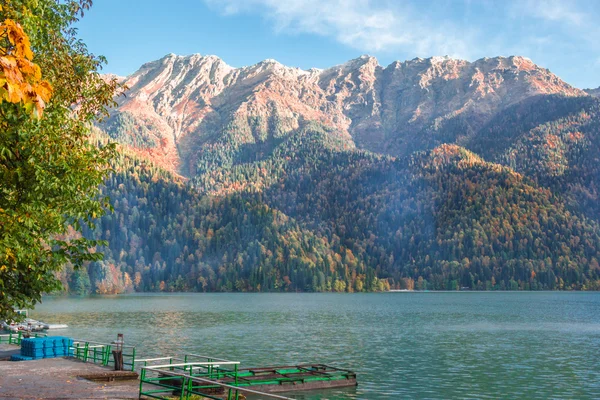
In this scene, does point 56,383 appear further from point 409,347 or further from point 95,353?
point 409,347

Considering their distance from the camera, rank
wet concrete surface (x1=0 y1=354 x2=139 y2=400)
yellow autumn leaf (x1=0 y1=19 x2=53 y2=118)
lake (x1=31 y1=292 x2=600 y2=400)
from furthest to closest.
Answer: lake (x1=31 y1=292 x2=600 y2=400)
wet concrete surface (x1=0 y1=354 x2=139 y2=400)
yellow autumn leaf (x1=0 y1=19 x2=53 y2=118)

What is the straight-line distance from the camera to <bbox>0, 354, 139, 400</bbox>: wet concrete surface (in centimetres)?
3697

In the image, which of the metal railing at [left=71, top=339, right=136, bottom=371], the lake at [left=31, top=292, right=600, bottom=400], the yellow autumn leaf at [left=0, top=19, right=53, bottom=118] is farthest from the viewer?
the lake at [left=31, top=292, right=600, bottom=400]

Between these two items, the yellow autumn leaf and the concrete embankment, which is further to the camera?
the concrete embankment

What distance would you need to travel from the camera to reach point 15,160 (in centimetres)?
2491

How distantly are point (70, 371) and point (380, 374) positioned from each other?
116 ft

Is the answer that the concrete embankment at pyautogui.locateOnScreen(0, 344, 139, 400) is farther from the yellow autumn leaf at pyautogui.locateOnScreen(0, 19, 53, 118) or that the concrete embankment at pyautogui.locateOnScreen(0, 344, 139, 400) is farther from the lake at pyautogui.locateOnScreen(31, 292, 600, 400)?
the yellow autumn leaf at pyautogui.locateOnScreen(0, 19, 53, 118)

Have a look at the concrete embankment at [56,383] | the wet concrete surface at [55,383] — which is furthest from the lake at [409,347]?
the wet concrete surface at [55,383]

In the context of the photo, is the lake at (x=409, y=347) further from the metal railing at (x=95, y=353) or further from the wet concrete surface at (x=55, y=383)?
the wet concrete surface at (x=55, y=383)

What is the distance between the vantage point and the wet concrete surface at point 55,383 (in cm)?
3697

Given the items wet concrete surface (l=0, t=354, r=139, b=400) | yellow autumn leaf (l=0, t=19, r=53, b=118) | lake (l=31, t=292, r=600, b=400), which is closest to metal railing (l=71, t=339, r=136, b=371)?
wet concrete surface (l=0, t=354, r=139, b=400)

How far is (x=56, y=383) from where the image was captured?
41062 mm

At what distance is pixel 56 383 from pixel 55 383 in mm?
81

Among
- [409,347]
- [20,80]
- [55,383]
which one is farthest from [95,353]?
[409,347]
